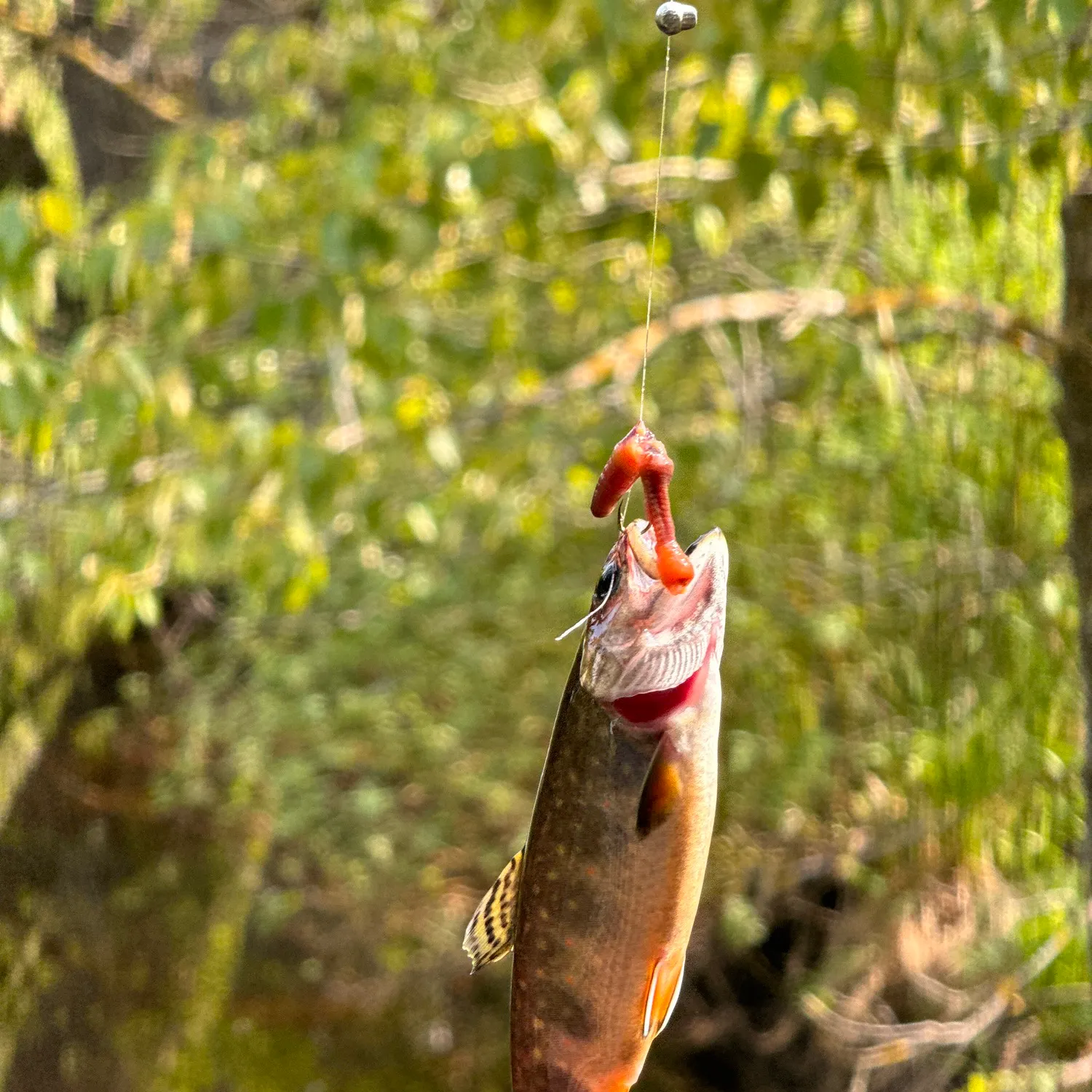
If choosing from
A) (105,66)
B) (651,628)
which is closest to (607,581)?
(651,628)

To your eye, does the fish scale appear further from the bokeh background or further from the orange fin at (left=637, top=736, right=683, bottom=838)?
the bokeh background

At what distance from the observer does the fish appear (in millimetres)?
633

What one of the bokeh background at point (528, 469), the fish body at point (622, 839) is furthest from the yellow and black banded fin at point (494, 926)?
the bokeh background at point (528, 469)

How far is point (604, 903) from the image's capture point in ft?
2.08

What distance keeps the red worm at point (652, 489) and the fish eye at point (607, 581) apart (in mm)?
37

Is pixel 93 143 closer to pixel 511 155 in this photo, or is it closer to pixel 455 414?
pixel 455 414

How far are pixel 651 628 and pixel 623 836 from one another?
4.1 inches

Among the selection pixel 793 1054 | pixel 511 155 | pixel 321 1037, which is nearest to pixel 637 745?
pixel 511 155

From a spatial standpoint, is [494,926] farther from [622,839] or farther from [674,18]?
[674,18]

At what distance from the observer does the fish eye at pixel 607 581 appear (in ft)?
2.21

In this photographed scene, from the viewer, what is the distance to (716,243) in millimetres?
2328

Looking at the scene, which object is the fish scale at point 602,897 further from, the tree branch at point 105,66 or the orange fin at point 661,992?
the tree branch at point 105,66

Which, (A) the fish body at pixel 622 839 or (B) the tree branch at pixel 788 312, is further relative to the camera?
(B) the tree branch at pixel 788 312

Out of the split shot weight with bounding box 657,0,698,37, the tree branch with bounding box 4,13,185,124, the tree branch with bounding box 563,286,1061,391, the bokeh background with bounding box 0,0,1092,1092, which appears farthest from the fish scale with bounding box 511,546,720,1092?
the tree branch with bounding box 4,13,185,124
